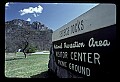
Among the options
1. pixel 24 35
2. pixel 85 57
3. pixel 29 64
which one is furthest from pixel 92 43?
pixel 29 64

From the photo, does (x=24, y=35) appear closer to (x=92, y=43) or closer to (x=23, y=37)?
(x=23, y=37)

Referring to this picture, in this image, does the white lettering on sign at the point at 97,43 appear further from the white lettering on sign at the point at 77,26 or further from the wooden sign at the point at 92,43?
the white lettering on sign at the point at 77,26

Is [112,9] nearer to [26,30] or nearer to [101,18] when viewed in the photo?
[101,18]

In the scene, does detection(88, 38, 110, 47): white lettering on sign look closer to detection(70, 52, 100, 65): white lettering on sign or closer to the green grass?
detection(70, 52, 100, 65): white lettering on sign

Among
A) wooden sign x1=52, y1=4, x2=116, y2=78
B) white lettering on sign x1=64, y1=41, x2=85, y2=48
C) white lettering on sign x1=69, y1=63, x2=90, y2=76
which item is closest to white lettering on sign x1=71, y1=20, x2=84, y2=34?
wooden sign x1=52, y1=4, x2=116, y2=78

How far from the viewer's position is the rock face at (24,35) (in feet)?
9.99

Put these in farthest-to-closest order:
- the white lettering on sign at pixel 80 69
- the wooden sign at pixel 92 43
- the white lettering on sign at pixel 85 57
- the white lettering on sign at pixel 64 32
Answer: the white lettering on sign at pixel 64 32, the white lettering on sign at pixel 80 69, the white lettering on sign at pixel 85 57, the wooden sign at pixel 92 43

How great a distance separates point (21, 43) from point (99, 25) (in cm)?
118

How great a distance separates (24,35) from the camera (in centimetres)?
335

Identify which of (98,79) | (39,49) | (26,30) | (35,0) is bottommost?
(98,79)

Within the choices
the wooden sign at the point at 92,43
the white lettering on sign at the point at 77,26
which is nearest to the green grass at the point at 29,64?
the wooden sign at the point at 92,43

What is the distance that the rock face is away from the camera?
3045mm

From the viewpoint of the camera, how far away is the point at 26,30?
3338mm

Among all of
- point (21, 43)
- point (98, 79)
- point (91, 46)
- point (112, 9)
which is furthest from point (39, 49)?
point (112, 9)
